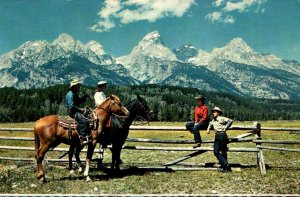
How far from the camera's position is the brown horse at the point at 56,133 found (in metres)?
14.3

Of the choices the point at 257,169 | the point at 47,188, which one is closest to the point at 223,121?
the point at 257,169

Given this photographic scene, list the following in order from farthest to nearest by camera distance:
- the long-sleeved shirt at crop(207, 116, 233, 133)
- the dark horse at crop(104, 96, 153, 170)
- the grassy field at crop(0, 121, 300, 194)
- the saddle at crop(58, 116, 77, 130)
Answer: the long-sleeved shirt at crop(207, 116, 233, 133) < the dark horse at crop(104, 96, 153, 170) < the saddle at crop(58, 116, 77, 130) < the grassy field at crop(0, 121, 300, 194)

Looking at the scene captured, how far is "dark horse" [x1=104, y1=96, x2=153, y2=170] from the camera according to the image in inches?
614

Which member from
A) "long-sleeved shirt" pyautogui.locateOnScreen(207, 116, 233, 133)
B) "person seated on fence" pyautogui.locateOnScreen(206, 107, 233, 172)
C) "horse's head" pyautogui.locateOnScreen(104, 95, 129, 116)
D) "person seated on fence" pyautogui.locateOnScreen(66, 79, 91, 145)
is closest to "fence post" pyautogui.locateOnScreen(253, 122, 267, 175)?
"person seated on fence" pyautogui.locateOnScreen(206, 107, 233, 172)

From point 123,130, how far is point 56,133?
2965 mm

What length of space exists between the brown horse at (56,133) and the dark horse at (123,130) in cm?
73

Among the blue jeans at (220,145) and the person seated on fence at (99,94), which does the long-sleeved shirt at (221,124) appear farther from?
the person seated on fence at (99,94)

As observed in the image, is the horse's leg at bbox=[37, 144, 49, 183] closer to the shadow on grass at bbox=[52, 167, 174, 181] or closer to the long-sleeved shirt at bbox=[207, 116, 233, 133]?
the shadow on grass at bbox=[52, 167, 174, 181]

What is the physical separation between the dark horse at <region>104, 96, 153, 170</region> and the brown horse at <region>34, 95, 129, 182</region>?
73 cm

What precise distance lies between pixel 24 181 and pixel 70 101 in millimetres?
3652

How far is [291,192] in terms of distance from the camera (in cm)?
1202

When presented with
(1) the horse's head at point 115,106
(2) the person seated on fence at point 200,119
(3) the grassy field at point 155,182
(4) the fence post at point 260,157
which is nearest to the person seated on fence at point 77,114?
(1) the horse's head at point 115,106

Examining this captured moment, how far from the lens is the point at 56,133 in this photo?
1441 cm

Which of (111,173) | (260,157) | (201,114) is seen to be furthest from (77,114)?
(260,157)
